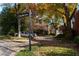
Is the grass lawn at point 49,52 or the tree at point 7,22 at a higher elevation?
the tree at point 7,22

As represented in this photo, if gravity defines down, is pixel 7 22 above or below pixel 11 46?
above

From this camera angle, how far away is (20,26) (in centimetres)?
535

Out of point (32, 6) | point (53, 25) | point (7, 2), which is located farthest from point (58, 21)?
point (7, 2)

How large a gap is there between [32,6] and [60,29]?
0.52m

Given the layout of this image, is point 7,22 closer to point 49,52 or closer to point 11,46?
point 11,46

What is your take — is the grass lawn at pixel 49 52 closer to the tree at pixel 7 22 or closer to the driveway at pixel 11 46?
the driveway at pixel 11 46

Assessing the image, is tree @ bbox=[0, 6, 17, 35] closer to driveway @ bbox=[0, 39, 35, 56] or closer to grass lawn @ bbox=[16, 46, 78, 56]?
driveway @ bbox=[0, 39, 35, 56]

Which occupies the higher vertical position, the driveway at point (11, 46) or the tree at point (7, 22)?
the tree at point (7, 22)

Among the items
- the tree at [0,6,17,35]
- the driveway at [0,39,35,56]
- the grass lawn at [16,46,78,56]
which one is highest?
the tree at [0,6,17,35]

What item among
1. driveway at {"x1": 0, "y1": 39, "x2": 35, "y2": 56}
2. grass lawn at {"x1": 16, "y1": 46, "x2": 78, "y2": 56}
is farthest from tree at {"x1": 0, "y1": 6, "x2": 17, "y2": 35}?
grass lawn at {"x1": 16, "y1": 46, "x2": 78, "y2": 56}

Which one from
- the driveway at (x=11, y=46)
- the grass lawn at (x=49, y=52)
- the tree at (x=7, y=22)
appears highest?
the tree at (x=7, y=22)

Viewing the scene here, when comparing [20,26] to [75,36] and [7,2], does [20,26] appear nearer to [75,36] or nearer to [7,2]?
[7,2]

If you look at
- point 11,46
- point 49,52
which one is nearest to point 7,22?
point 11,46

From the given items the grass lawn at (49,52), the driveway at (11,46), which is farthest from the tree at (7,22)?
the grass lawn at (49,52)
